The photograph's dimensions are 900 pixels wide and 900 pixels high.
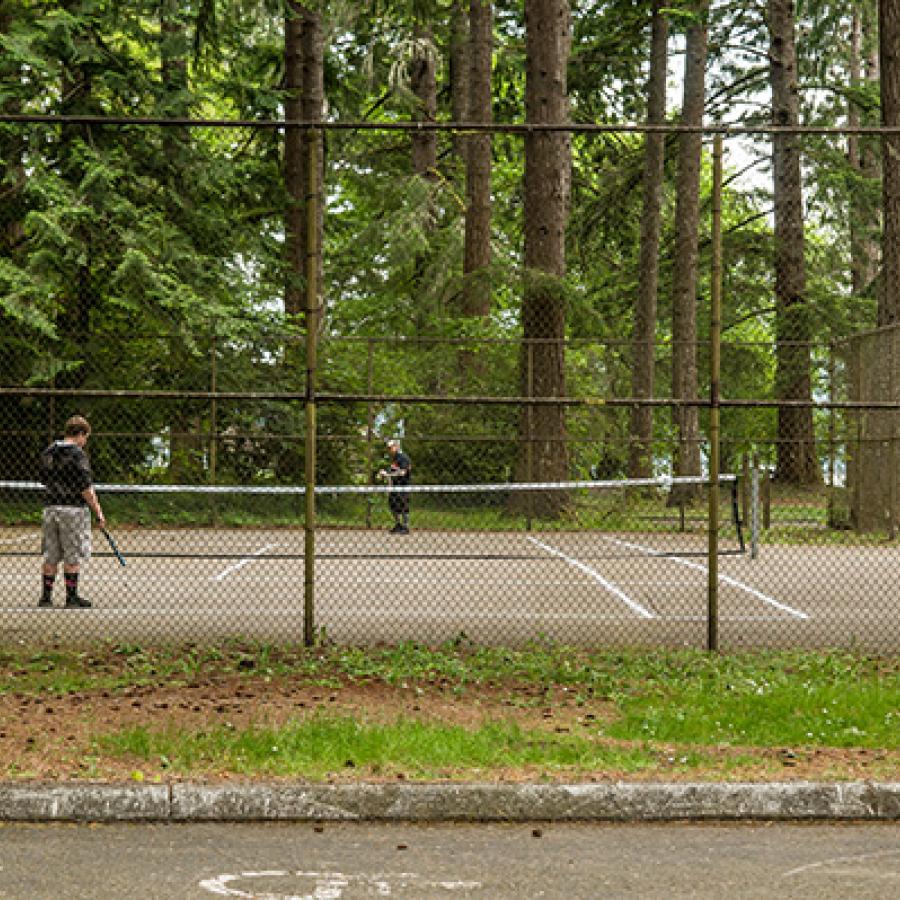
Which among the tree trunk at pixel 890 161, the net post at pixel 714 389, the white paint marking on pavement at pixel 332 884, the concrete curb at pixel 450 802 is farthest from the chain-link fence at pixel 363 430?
the white paint marking on pavement at pixel 332 884

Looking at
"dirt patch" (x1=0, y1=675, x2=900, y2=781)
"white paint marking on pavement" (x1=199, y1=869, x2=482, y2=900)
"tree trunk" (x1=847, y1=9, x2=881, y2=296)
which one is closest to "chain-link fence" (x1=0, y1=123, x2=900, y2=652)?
"tree trunk" (x1=847, y1=9, x2=881, y2=296)

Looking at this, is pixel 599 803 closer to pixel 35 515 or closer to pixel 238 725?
pixel 238 725

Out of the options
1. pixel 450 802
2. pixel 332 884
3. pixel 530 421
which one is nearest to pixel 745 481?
pixel 530 421

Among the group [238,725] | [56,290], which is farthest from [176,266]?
[238,725]

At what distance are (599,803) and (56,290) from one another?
18061mm

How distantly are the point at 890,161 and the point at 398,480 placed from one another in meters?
9.94

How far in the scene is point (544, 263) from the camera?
24.9 m

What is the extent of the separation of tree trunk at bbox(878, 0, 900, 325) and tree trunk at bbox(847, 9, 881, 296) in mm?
9357

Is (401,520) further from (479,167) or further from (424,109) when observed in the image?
(479,167)

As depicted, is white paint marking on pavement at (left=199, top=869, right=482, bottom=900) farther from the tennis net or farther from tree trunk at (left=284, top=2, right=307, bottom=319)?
tree trunk at (left=284, top=2, right=307, bottom=319)

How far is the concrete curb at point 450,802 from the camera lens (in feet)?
20.8

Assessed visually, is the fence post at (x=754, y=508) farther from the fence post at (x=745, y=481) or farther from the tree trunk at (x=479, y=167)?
the tree trunk at (x=479, y=167)

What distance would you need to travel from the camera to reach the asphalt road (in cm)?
535

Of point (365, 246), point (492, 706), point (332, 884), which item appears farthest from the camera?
point (365, 246)
